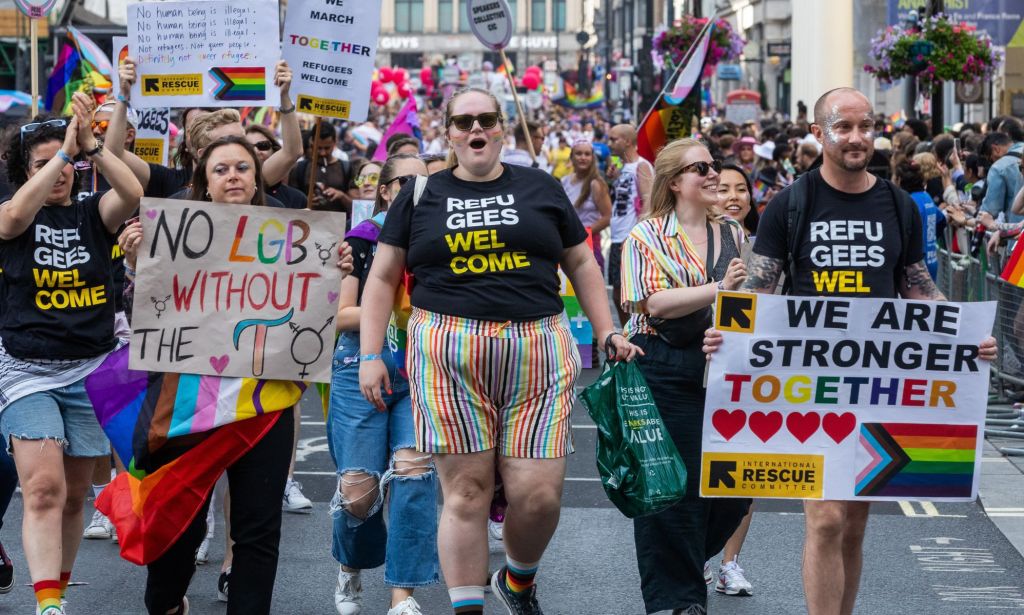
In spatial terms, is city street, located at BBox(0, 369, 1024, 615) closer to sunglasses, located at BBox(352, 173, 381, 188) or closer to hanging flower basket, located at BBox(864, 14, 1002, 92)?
sunglasses, located at BBox(352, 173, 381, 188)

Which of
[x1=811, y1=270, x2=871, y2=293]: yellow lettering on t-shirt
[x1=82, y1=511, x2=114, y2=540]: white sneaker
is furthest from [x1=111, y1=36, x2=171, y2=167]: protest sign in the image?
[x1=811, y1=270, x2=871, y2=293]: yellow lettering on t-shirt

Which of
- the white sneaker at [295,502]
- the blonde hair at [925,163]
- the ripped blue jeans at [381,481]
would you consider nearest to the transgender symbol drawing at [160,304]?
the ripped blue jeans at [381,481]

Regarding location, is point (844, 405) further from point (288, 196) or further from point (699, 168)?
point (288, 196)

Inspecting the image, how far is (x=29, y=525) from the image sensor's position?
5734mm

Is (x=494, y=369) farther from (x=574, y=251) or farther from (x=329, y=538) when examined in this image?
(x=329, y=538)

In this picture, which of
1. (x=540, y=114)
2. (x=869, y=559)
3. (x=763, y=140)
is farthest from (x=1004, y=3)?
(x=540, y=114)

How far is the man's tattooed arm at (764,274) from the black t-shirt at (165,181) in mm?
3079

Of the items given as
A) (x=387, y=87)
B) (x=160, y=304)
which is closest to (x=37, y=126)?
(x=160, y=304)

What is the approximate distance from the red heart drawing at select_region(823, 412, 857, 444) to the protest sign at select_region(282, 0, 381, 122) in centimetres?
359

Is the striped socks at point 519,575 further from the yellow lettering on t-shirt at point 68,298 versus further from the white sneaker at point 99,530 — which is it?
the white sneaker at point 99,530

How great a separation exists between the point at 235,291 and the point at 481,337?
90cm

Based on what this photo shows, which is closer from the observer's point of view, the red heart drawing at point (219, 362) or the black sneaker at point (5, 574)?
the red heart drawing at point (219, 362)

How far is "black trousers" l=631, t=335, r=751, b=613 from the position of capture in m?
5.77

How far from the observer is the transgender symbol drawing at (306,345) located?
5586mm
